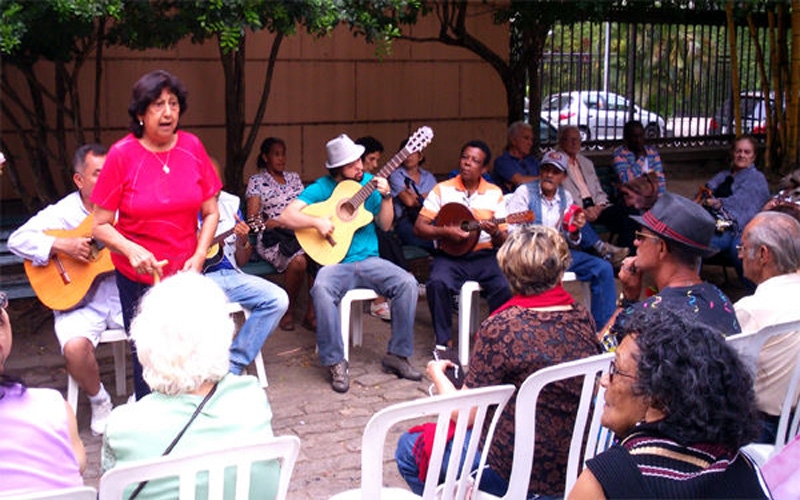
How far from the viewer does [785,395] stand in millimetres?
3635

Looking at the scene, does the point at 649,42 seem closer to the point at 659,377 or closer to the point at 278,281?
the point at 278,281

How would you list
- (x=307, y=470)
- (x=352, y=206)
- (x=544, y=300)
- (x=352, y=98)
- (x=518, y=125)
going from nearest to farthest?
(x=544, y=300)
(x=307, y=470)
(x=352, y=206)
(x=518, y=125)
(x=352, y=98)

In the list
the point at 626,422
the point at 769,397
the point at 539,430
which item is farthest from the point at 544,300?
the point at 626,422

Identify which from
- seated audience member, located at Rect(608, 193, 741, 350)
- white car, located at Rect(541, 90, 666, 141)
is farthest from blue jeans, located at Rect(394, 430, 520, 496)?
white car, located at Rect(541, 90, 666, 141)

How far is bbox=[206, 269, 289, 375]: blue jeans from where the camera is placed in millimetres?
5367

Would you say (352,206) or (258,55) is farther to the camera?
(258,55)

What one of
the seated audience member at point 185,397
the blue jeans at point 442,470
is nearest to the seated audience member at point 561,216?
the blue jeans at point 442,470

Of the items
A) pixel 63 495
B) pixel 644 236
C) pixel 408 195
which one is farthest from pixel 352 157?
pixel 63 495

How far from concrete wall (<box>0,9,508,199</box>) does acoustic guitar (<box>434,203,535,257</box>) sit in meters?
2.68

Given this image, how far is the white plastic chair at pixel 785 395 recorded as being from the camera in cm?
338

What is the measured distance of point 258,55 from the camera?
345 inches

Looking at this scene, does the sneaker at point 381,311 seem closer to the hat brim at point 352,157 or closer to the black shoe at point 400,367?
the black shoe at point 400,367

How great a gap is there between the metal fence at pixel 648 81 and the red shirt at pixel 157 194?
269 inches

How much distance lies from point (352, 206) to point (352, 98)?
3529mm
